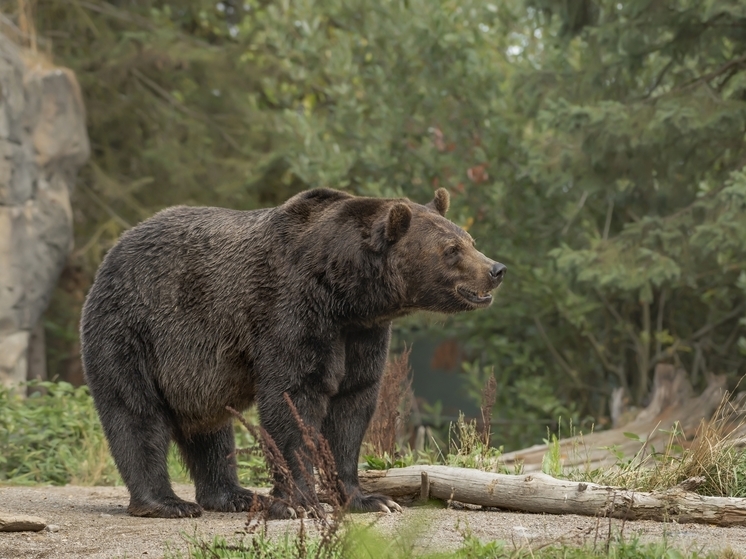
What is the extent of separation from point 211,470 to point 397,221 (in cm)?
199

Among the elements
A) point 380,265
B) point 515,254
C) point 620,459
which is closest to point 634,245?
point 515,254

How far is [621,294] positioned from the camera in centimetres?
1140

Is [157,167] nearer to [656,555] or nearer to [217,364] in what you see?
[217,364]

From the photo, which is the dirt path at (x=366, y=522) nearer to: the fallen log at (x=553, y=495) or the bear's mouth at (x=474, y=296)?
the fallen log at (x=553, y=495)

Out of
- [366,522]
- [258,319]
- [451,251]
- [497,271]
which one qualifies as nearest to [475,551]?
[366,522]

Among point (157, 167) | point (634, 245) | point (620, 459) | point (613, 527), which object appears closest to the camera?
point (613, 527)

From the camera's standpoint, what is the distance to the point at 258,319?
19.4ft

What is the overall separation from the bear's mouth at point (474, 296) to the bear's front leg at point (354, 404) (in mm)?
510

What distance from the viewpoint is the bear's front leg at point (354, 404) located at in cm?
595

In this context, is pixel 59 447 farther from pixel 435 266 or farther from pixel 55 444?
pixel 435 266

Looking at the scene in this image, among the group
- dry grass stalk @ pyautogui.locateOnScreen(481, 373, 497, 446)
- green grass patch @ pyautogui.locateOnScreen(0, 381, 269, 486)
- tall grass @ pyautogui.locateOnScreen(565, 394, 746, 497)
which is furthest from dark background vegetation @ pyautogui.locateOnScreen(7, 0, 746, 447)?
green grass patch @ pyautogui.locateOnScreen(0, 381, 269, 486)

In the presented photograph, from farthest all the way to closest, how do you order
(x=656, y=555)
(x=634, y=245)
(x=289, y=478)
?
(x=634, y=245)
(x=656, y=555)
(x=289, y=478)

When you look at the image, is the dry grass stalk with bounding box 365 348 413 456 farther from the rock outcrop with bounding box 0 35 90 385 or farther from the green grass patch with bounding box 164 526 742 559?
the rock outcrop with bounding box 0 35 90 385

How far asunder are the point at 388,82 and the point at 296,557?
908cm
